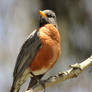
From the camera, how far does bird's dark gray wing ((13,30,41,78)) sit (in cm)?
564

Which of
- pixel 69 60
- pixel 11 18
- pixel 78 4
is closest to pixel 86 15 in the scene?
pixel 78 4

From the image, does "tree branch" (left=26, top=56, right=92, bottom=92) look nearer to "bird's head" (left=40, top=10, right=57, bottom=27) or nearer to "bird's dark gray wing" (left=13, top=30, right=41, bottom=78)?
"bird's dark gray wing" (left=13, top=30, right=41, bottom=78)

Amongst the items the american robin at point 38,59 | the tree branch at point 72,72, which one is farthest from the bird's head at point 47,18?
the tree branch at point 72,72

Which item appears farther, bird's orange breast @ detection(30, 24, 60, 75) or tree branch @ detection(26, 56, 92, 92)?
bird's orange breast @ detection(30, 24, 60, 75)

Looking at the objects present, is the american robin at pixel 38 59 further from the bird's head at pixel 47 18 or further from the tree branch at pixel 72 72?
the tree branch at pixel 72 72

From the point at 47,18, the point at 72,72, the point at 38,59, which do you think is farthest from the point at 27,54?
the point at 72,72

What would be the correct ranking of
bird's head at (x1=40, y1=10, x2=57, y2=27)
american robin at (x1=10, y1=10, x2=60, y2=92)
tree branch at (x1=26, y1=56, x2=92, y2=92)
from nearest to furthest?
1. tree branch at (x1=26, y1=56, x2=92, y2=92)
2. american robin at (x1=10, y1=10, x2=60, y2=92)
3. bird's head at (x1=40, y1=10, x2=57, y2=27)

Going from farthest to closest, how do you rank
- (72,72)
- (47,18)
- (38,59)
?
(47,18) < (38,59) < (72,72)

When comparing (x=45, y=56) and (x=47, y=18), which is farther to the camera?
(x=47, y=18)

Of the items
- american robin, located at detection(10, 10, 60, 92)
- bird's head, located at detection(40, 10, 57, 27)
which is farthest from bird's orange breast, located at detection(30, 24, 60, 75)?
bird's head, located at detection(40, 10, 57, 27)

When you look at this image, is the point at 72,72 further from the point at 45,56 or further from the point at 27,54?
the point at 27,54

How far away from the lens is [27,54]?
585 cm

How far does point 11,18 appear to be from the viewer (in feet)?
27.3

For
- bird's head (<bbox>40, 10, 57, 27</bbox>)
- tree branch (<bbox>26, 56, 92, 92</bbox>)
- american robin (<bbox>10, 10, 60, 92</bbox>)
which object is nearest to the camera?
tree branch (<bbox>26, 56, 92, 92</bbox>)
